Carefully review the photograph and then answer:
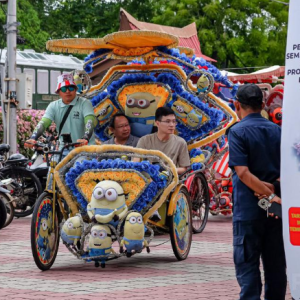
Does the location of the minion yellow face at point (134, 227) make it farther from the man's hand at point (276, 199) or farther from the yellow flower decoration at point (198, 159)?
the man's hand at point (276, 199)

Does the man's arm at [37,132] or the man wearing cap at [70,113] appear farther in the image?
the man wearing cap at [70,113]

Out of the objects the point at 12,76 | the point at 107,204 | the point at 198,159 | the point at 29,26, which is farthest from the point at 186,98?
the point at 29,26

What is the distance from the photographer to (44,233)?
29.8ft

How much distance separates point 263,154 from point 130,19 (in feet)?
91.4

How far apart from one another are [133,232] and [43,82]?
3044cm

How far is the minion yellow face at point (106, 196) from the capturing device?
8922mm

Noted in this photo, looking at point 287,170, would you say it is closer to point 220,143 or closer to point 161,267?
point 161,267

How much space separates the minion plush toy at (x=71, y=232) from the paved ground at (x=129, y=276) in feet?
0.96

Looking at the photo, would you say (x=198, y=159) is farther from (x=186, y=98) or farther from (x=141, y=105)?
(x=141, y=105)

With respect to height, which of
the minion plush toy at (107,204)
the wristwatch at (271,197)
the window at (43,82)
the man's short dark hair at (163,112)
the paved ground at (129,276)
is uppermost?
the window at (43,82)

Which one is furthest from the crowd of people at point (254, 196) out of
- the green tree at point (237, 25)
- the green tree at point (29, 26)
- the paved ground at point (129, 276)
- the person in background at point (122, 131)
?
the green tree at point (29, 26)

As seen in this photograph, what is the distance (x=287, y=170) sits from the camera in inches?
199

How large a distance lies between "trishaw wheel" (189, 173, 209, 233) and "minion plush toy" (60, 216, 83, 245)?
12.2 ft

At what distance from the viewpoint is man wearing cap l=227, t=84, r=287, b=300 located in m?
6.16
